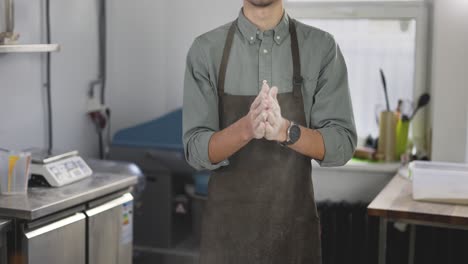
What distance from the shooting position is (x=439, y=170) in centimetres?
317

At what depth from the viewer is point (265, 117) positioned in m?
1.68

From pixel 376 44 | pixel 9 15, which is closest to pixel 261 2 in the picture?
pixel 9 15

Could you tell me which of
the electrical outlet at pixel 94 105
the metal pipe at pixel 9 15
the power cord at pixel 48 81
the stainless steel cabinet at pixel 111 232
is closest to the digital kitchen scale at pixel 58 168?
the stainless steel cabinet at pixel 111 232

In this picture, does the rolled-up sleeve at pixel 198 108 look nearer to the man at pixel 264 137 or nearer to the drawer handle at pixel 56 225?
the man at pixel 264 137

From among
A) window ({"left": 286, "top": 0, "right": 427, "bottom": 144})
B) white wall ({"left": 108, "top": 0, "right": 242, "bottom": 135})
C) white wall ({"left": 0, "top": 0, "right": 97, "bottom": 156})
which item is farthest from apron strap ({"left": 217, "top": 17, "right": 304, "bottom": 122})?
white wall ({"left": 108, "top": 0, "right": 242, "bottom": 135})

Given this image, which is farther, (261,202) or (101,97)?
(101,97)

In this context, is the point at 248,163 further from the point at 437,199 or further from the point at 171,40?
the point at 171,40

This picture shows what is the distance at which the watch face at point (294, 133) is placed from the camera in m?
1.76

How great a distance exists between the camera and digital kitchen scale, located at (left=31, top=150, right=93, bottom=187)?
3258 millimetres

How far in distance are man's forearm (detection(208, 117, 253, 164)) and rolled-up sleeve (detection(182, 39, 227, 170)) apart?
0.03m

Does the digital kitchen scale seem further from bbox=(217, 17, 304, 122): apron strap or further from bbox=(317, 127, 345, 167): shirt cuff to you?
bbox=(317, 127, 345, 167): shirt cuff

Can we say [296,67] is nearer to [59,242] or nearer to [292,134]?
[292,134]

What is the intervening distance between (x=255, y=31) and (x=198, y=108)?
9.9 inches

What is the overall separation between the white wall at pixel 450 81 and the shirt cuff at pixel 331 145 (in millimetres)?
2147
